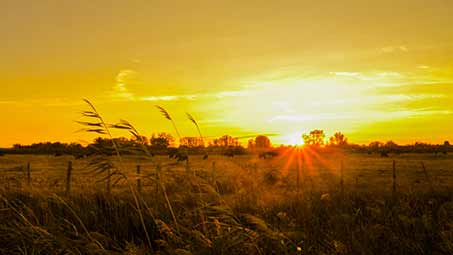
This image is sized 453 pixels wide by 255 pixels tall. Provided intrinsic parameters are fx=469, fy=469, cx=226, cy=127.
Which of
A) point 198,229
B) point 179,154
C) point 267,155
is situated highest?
point 179,154

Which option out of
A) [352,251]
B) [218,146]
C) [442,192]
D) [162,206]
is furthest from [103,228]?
[442,192]

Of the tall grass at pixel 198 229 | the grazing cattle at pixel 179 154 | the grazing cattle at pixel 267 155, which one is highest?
the grazing cattle at pixel 179 154

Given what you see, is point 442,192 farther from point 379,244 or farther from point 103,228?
point 103,228

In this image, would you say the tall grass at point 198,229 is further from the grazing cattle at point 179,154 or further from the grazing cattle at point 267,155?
the grazing cattle at point 267,155

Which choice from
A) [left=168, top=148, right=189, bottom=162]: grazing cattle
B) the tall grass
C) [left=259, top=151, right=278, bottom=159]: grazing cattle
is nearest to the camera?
the tall grass

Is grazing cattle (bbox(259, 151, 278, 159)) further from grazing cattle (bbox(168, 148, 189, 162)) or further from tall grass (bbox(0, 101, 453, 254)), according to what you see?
grazing cattle (bbox(168, 148, 189, 162))

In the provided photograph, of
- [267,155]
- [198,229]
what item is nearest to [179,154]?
[198,229]

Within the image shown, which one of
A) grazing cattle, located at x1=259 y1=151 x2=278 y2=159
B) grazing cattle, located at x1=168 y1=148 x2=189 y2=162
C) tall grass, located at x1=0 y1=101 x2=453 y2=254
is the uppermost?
grazing cattle, located at x1=168 y1=148 x2=189 y2=162

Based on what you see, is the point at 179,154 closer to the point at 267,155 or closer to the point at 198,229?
the point at 198,229

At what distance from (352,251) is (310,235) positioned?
3.53 feet

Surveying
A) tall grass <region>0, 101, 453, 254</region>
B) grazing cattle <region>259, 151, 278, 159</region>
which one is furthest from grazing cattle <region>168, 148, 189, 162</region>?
grazing cattle <region>259, 151, 278, 159</region>

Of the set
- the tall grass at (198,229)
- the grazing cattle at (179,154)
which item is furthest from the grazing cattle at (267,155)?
the grazing cattle at (179,154)

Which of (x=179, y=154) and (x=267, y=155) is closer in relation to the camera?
(x=179, y=154)

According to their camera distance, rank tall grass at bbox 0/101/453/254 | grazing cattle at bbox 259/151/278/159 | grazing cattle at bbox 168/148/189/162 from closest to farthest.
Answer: tall grass at bbox 0/101/453/254 → grazing cattle at bbox 168/148/189/162 → grazing cattle at bbox 259/151/278/159
